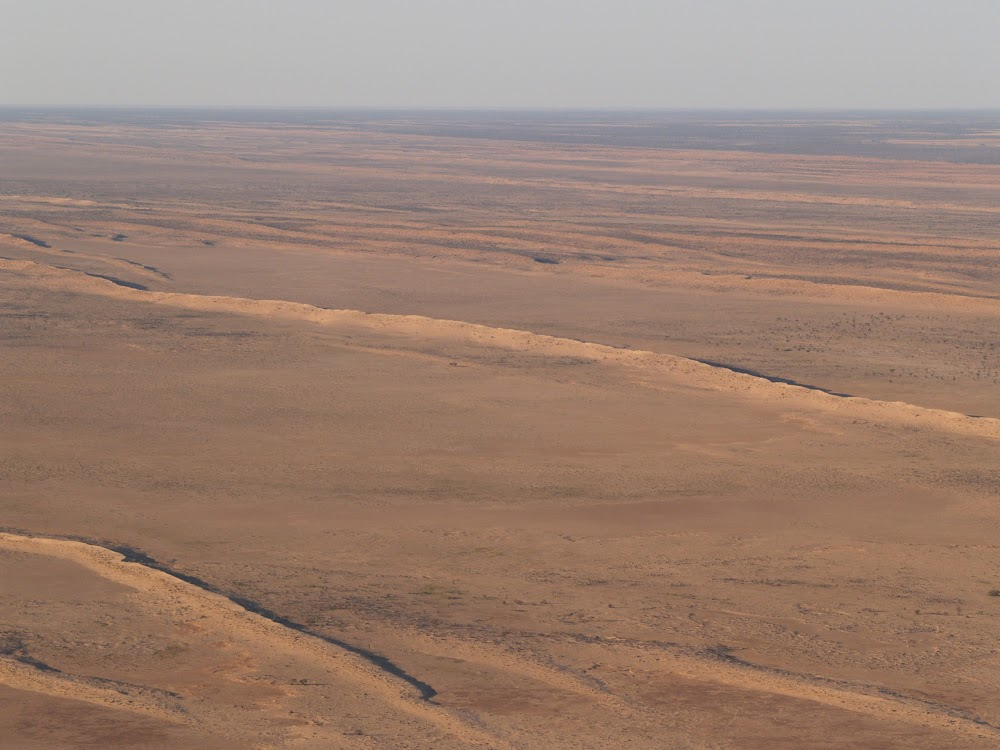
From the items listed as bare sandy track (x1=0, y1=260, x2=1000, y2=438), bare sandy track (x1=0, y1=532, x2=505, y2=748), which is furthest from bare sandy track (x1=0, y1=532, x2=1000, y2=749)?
bare sandy track (x1=0, y1=260, x2=1000, y2=438)

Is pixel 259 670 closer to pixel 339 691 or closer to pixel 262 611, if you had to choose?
pixel 339 691

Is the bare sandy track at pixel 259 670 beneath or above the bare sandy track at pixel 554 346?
beneath

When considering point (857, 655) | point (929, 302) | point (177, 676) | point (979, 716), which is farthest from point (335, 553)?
point (929, 302)

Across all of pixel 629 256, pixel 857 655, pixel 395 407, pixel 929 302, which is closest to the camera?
pixel 857 655

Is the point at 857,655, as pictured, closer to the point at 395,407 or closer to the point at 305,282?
the point at 395,407

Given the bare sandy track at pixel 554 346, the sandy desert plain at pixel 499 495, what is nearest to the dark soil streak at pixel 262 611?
the sandy desert plain at pixel 499 495

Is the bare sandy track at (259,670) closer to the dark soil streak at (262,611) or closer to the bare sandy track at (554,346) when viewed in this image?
the dark soil streak at (262,611)
